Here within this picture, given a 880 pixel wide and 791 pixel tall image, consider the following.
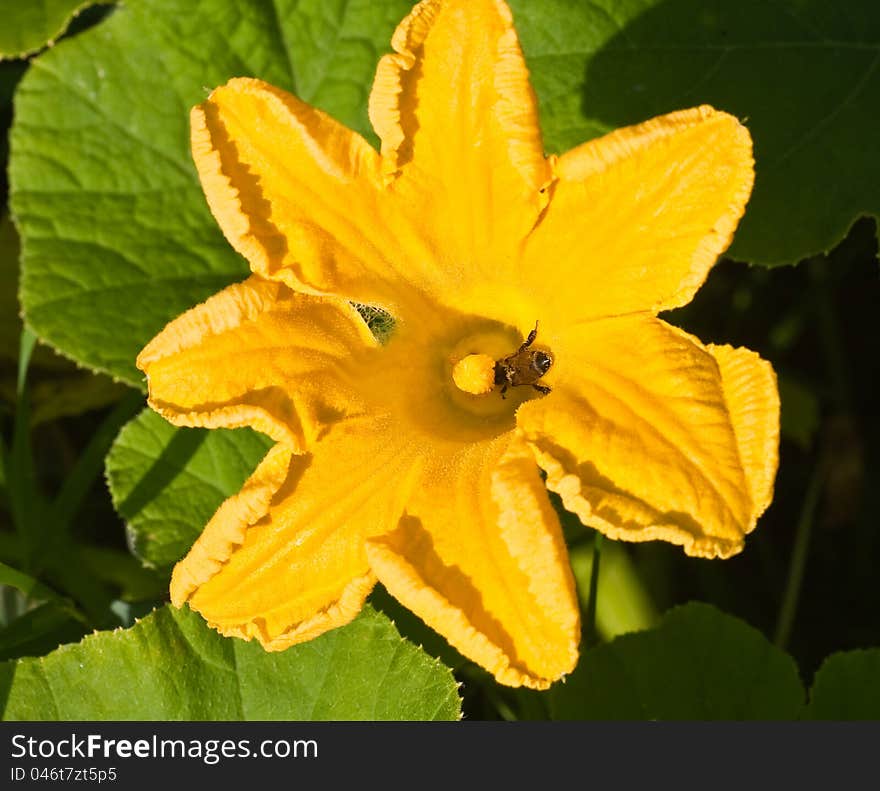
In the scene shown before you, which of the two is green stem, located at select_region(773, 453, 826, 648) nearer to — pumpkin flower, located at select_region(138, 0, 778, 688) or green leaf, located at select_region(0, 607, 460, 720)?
green leaf, located at select_region(0, 607, 460, 720)

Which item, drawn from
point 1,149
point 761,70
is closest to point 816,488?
point 761,70

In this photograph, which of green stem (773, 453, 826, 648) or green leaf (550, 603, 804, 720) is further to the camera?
green stem (773, 453, 826, 648)

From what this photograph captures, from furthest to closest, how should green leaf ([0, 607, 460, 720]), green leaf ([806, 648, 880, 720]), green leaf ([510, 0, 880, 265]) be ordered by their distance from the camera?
green leaf ([806, 648, 880, 720]) < green leaf ([510, 0, 880, 265]) < green leaf ([0, 607, 460, 720])

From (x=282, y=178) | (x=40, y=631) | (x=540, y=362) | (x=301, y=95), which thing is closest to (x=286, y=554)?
(x=540, y=362)

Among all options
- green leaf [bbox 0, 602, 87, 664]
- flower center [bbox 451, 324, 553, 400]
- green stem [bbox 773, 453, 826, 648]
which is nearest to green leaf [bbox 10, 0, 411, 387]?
green leaf [bbox 0, 602, 87, 664]

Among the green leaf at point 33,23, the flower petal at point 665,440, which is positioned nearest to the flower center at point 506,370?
the flower petal at point 665,440

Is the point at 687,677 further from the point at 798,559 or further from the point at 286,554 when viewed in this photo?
the point at 286,554
